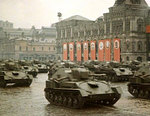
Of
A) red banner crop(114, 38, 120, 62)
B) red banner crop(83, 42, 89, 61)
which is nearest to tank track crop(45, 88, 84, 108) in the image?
red banner crop(114, 38, 120, 62)

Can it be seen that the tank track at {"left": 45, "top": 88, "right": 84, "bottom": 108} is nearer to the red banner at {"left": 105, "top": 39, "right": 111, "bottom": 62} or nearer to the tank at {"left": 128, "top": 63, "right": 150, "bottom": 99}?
the tank at {"left": 128, "top": 63, "right": 150, "bottom": 99}

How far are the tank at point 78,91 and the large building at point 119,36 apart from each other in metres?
46.5

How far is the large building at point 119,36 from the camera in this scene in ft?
200

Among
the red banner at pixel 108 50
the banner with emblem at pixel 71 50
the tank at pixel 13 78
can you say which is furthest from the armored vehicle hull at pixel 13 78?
the banner with emblem at pixel 71 50

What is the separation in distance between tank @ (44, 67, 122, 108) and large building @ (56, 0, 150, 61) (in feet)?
152

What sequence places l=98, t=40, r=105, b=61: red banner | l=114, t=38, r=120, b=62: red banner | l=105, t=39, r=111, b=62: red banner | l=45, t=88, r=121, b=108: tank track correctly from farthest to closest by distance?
l=98, t=40, r=105, b=61: red banner, l=105, t=39, r=111, b=62: red banner, l=114, t=38, r=120, b=62: red banner, l=45, t=88, r=121, b=108: tank track

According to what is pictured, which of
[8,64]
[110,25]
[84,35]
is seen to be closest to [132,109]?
[8,64]

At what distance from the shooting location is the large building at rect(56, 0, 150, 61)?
2402 inches

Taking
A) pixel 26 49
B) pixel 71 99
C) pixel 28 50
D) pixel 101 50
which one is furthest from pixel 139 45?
pixel 71 99

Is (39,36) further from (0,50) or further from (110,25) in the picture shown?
(110,25)

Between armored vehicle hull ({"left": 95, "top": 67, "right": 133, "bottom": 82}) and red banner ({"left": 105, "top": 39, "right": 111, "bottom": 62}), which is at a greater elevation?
red banner ({"left": 105, "top": 39, "right": 111, "bottom": 62})

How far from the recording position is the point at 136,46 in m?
61.7

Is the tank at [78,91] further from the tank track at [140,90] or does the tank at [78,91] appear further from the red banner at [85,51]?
the red banner at [85,51]

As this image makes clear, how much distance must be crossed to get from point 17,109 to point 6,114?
115 cm
